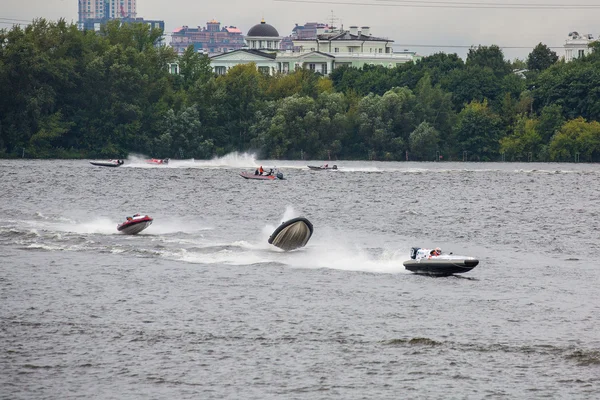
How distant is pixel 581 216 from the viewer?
7319cm

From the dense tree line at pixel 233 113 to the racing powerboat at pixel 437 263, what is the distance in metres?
103

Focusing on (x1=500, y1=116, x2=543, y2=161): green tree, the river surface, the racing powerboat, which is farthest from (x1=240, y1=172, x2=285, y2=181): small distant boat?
the racing powerboat

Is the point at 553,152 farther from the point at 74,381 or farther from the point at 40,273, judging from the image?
the point at 74,381

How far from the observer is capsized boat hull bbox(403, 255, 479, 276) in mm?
41844

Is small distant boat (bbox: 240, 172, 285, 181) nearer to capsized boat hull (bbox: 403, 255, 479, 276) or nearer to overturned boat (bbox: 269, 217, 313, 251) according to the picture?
overturned boat (bbox: 269, 217, 313, 251)

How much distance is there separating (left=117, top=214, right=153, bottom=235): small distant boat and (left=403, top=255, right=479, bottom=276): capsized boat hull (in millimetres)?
15412

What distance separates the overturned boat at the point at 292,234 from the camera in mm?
47219

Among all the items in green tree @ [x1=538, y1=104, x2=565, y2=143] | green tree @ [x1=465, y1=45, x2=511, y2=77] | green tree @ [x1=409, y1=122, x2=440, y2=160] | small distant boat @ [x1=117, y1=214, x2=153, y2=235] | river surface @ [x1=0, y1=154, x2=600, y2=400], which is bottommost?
river surface @ [x1=0, y1=154, x2=600, y2=400]

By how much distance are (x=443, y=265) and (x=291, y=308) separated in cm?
787

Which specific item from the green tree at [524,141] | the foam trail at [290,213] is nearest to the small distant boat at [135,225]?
the foam trail at [290,213]

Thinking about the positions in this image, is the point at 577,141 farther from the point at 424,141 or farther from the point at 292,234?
the point at 292,234

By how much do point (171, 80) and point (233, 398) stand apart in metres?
138

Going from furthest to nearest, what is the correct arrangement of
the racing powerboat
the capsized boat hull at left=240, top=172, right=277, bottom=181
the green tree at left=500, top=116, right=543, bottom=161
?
the green tree at left=500, top=116, right=543, bottom=161, the capsized boat hull at left=240, top=172, right=277, bottom=181, the racing powerboat

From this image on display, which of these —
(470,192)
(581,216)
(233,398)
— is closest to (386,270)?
(233,398)
